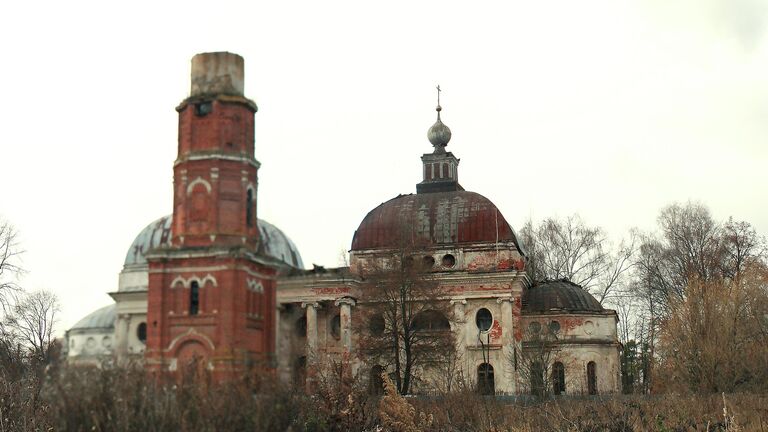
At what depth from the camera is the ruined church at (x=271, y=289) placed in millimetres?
22156

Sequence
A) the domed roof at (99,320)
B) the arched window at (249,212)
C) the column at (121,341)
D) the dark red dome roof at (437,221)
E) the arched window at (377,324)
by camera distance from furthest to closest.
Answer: the dark red dome roof at (437,221) < the arched window at (377,324) < the arched window at (249,212) < the domed roof at (99,320) < the column at (121,341)

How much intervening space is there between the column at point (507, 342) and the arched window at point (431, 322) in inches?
105

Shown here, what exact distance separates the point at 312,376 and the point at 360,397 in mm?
3976

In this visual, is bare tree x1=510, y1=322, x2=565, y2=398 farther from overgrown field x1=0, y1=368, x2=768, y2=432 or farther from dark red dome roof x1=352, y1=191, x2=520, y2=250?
overgrown field x1=0, y1=368, x2=768, y2=432

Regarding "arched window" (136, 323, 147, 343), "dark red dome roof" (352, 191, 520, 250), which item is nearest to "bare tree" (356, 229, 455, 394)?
"dark red dome roof" (352, 191, 520, 250)

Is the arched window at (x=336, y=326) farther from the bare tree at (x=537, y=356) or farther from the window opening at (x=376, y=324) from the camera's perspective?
the bare tree at (x=537, y=356)

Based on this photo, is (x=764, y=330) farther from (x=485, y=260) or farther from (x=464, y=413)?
(x=464, y=413)

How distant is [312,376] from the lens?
2552 cm

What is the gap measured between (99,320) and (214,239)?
308 inches

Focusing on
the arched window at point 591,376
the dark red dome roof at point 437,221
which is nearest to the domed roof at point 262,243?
the dark red dome roof at point 437,221

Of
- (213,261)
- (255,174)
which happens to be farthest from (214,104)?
(213,261)

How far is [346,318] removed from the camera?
1724 inches

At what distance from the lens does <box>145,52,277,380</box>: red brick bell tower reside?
926 inches

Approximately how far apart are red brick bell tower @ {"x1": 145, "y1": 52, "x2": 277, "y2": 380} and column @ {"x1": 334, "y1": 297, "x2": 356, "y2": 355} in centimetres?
1604
